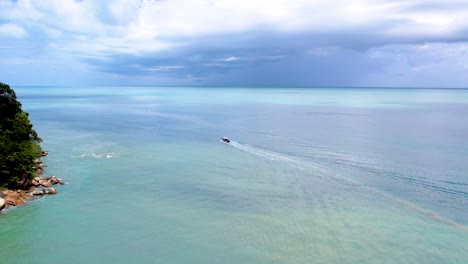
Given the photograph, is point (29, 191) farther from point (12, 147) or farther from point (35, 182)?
point (12, 147)

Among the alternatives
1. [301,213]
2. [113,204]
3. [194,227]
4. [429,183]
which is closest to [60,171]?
[113,204]

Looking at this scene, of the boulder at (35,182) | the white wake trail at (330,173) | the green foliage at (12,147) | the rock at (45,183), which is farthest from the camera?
the rock at (45,183)

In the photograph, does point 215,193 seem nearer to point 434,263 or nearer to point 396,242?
point 396,242

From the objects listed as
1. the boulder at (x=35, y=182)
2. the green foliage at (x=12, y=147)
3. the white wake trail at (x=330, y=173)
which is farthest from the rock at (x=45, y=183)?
the white wake trail at (x=330, y=173)

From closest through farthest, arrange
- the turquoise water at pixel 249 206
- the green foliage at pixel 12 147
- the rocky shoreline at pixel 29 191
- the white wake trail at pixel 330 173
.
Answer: the turquoise water at pixel 249 206
the white wake trail at pixel 330 173
the rocky shoreline at pixel 29 191
the green foliage at pixel 12 147

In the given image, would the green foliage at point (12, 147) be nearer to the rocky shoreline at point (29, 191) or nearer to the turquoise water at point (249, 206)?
the rocky shoreline at point (29, 191)
